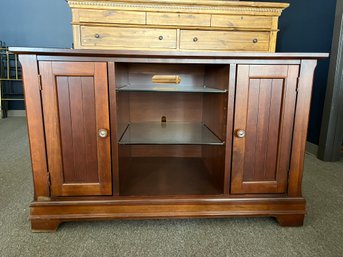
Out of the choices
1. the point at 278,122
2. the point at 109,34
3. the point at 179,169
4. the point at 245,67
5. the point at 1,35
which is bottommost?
the point at 179,169

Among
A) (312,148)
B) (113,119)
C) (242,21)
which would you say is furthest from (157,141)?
(312,148)

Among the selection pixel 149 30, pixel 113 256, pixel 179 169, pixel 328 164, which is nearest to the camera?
pixel 113 256

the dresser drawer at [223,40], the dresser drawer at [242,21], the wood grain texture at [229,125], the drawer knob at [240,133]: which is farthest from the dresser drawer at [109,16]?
the drawer knob at [240,133]

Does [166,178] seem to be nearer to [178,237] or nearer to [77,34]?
[178,237]

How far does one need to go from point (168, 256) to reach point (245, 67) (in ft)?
2.38

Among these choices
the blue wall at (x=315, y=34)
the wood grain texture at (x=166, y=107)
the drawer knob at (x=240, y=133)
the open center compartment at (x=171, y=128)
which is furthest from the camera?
the blue wall at (x=315, y=34)

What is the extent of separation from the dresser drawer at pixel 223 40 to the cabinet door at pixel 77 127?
0.94 meters

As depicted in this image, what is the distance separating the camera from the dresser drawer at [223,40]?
1.64m

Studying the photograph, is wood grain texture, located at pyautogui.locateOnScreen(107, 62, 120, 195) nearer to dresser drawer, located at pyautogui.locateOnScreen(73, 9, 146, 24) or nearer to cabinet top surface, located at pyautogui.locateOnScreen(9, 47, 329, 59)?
cabinet top surface, located at pyautogui.locateOnScreen(9, 47, 329, 59)

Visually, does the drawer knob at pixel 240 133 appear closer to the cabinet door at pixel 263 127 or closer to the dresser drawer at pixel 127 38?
the cabinet door at pixel 263 127

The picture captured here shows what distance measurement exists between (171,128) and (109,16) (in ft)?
2.78

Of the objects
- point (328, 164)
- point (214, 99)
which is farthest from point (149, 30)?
point (328, 164)

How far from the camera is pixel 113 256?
83cm

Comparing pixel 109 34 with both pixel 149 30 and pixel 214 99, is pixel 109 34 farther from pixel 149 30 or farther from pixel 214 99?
pixel 214 99
